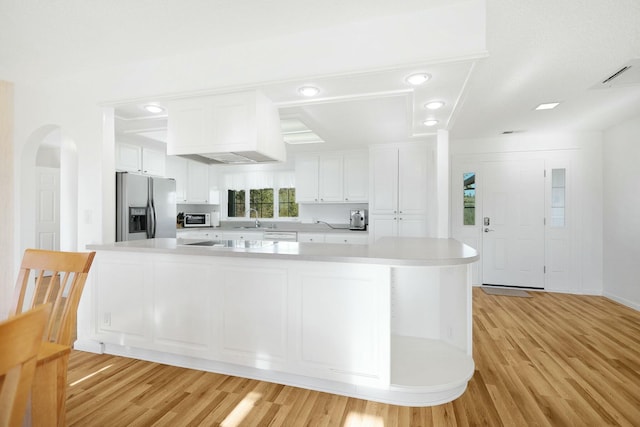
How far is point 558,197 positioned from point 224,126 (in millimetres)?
4921

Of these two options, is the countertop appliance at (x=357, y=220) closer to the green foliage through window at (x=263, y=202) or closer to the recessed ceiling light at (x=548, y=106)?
the green foliage through window at (x=263, y=202)

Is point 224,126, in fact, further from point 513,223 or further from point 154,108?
point 513,223

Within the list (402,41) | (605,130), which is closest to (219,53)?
(402,41)

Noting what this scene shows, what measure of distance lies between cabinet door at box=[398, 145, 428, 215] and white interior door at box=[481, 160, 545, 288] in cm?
102

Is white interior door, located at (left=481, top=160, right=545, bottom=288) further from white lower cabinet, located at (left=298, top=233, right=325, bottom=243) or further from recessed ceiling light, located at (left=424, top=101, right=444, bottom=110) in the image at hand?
recessed ceiling light, located at (left=424, top=101, right=444, bottom=110)

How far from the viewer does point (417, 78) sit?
86.0 inches

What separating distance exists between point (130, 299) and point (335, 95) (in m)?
2.32

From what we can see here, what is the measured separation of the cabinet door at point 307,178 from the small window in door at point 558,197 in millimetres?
3682

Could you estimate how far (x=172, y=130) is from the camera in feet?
8.86

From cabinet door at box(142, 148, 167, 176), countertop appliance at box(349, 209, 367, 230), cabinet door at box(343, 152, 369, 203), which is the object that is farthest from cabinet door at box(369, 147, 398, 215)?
cabinet door at box(142, 148, 167, 176)

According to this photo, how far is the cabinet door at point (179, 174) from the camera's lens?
17.8 ft

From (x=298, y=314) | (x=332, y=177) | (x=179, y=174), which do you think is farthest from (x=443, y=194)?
(x=179, y=174)

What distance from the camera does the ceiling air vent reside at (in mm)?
2557

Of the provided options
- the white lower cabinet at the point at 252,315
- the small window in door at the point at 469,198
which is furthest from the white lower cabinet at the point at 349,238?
the white lower cabinet at the point at 252,315
